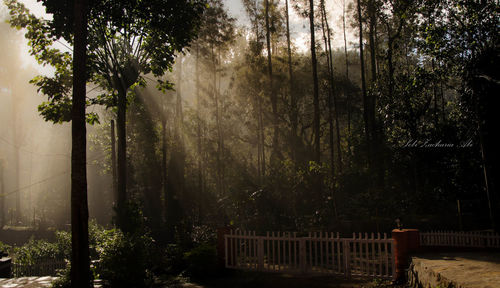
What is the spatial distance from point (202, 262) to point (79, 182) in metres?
4.70

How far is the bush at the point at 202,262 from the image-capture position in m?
11.8

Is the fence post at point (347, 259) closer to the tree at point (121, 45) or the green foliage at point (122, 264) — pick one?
the green foliage at point (122, 264)

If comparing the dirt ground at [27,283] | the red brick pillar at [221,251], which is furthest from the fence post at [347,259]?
the dirt ground at [27,283]

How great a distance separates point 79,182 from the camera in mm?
8734

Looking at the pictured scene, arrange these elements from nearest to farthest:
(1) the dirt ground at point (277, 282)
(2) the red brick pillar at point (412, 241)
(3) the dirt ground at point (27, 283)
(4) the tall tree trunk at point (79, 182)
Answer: (4) the tall tree trunk at point (79, 182), (2) the red brick pillar at point (412, 241), (1) the dirt ground at point (277, 282), (3) the dirt ground at point (27, 283)

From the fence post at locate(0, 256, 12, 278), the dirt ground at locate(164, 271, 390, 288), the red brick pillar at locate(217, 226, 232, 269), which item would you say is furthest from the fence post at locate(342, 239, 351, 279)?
the fence post at locate(0, 256, 12, 278)

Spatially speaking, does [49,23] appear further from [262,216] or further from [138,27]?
[262,216]

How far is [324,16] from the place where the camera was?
1348 inches

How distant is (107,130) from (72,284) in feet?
108

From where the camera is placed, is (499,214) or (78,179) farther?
(499,214)

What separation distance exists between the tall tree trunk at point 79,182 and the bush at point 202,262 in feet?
12.0

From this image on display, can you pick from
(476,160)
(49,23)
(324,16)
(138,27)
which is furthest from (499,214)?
(324,16)

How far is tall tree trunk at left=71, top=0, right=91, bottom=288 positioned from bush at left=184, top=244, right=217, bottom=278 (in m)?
3.66

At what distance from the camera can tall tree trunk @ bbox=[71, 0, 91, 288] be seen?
8641 mm
